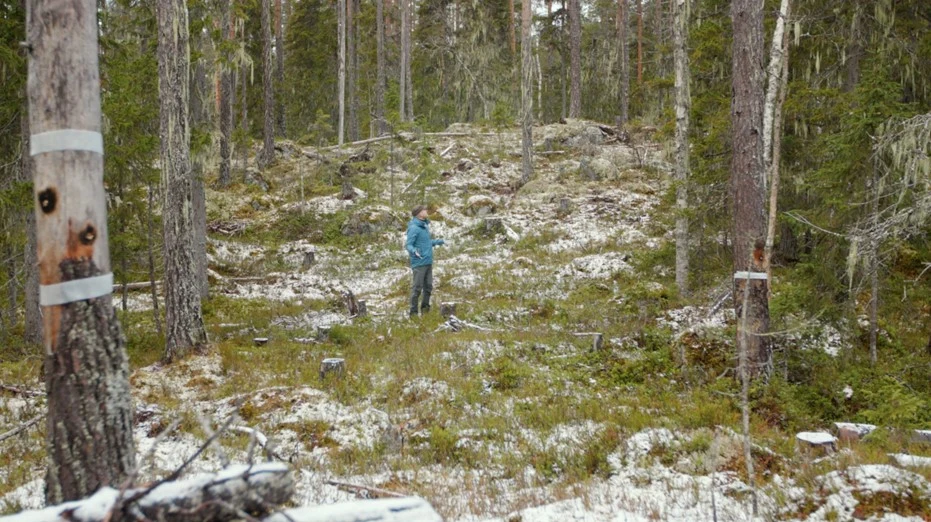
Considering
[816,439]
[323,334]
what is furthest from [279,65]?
[816,439]

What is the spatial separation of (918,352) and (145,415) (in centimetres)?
1097

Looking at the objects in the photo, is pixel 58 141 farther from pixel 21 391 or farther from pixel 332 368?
pixel 21 391

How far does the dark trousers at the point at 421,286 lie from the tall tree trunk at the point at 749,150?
20.6 ft

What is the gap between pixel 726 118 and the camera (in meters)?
10.2

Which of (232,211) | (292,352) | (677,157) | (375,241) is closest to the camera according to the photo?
(292,352)

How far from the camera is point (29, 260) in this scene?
31.1 feet

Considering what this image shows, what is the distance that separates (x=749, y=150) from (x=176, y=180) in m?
7.98

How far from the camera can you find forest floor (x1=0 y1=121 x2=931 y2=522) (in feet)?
14.1

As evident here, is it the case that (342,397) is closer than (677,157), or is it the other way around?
(342,397)

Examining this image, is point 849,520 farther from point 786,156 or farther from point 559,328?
point 786,156

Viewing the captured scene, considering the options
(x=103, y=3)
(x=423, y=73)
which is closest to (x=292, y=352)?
(x=103, y=3)

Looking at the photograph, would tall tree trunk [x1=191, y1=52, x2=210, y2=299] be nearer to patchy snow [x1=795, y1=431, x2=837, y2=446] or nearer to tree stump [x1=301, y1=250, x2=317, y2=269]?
tree stump [x1=301, y1=250, x2=317, y2=269]

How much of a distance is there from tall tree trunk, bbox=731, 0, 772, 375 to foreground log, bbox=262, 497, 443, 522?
5.59 metres

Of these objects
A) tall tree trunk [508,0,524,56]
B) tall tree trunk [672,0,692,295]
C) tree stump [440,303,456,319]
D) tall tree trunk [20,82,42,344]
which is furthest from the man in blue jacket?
tall tree trunk [508,0,524,56]
